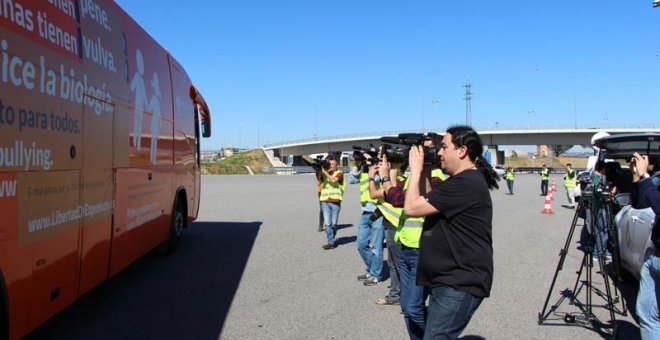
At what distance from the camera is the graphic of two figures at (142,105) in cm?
647

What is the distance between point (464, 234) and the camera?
3.13 metres

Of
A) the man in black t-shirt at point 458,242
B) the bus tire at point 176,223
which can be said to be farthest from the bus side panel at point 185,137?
the man in black t-shirt at point 458,242

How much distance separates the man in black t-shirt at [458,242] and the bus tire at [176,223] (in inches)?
253

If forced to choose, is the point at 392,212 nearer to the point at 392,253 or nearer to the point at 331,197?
the point at 392,253

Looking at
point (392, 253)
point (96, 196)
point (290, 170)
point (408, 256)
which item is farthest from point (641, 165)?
point (290, 170)

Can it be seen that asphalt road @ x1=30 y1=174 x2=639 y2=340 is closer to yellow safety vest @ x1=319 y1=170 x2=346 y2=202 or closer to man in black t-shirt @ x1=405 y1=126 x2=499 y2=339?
yellow safety vest @ x1=319 y1=170 x2=346 y2=202

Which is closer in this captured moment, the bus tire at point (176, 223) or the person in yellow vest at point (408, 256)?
the person in yellow vest at point (408, 256)

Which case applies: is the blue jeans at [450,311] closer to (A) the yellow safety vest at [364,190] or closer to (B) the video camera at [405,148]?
(B) the video camera at [405,148]

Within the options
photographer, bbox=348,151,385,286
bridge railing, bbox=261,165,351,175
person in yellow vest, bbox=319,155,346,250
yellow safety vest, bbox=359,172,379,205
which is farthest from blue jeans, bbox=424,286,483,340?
bridge railing, bbox=261,165,351,175

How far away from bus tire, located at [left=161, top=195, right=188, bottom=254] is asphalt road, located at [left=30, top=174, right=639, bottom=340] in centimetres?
19

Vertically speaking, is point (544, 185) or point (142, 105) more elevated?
point (142, 105)

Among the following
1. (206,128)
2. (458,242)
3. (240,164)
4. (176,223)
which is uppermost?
(240,164)

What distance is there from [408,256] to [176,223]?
18.7 ft

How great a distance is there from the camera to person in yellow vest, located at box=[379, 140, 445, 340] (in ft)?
13.3
